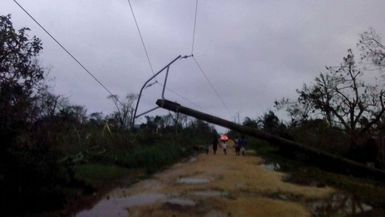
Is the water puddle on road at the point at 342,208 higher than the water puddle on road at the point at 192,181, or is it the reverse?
the water puddle on road at the point at 192,181

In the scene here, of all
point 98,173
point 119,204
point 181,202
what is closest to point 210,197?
point 181,202

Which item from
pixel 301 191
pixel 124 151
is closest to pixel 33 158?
pixel 301 191

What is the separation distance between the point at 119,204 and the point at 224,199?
3.41 metres

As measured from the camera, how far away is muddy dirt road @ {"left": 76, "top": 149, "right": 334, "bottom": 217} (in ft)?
51.1

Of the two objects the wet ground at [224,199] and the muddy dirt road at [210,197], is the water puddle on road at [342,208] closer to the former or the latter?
the wet ground at [224,199]

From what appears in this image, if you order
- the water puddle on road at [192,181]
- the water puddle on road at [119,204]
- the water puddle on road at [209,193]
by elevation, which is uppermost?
the water puddle on road at [192,181]

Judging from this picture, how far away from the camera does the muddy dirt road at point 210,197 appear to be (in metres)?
15.6

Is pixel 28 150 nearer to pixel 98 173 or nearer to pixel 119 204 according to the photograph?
pixel 119 204

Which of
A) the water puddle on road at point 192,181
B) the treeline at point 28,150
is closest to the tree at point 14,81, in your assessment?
the treeline at point 28,150

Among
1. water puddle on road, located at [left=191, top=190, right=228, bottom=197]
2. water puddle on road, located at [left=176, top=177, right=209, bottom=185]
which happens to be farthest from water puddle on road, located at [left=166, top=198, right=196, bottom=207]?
water puddle on road, located at [left=176, top=177, right=209, bottom=185]

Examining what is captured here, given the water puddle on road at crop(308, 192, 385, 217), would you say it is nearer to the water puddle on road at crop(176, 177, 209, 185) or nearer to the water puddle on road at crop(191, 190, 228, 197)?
the water puddle on road at crop(191, 190, 228, 197)

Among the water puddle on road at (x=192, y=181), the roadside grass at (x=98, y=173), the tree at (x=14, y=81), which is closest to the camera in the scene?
the tree at (x=14, y=81)

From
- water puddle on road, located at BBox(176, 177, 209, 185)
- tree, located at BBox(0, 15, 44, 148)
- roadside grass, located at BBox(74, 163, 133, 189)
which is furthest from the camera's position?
water puddle on road, located at BBox(176, 177, 209, 185)

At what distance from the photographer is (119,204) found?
55.7 ft
